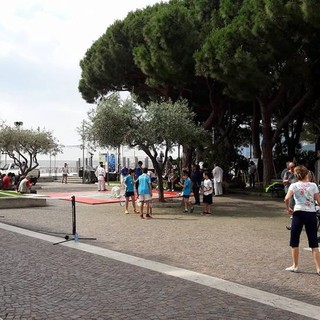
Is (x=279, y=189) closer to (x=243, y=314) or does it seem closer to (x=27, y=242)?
(x=27, y=242)

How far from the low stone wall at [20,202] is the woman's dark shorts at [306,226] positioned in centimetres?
1207

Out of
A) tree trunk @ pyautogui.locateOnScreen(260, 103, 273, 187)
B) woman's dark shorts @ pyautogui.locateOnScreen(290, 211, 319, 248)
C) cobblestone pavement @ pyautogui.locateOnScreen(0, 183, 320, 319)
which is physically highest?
tree trunk @ pyautogui.locateOnScreen(260, 103, 273, 187)

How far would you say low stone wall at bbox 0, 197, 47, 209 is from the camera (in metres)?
16.5

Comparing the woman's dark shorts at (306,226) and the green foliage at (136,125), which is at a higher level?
the green foliage at (136,125)

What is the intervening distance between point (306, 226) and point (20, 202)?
1226 centimetres

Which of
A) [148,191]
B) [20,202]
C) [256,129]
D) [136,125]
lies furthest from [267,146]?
[20,202]

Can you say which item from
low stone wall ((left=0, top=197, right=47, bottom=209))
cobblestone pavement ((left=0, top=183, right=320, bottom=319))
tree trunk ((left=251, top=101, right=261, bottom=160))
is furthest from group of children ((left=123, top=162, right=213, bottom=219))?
tree trunk ((left=251, top=101, right=261, bottom=160))

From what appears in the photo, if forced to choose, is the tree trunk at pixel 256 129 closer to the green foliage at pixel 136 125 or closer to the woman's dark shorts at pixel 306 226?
the green foliage at pixel 136 125

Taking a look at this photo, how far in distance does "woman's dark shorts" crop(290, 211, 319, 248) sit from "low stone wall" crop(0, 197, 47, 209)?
1207 centimetres

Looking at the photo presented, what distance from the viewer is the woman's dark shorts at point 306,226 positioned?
277 inches

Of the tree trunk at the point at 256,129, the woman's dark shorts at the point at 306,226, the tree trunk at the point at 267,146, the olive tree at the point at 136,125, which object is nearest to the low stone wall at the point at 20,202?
the olive tree at the point at 136,125

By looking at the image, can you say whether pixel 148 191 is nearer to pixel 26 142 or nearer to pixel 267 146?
pixel 267 146

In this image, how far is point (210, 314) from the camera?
197 inches

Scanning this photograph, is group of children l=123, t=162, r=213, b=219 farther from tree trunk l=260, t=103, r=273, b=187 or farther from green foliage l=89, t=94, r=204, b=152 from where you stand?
tree trunk l=260, t=103, r=273, b=187
